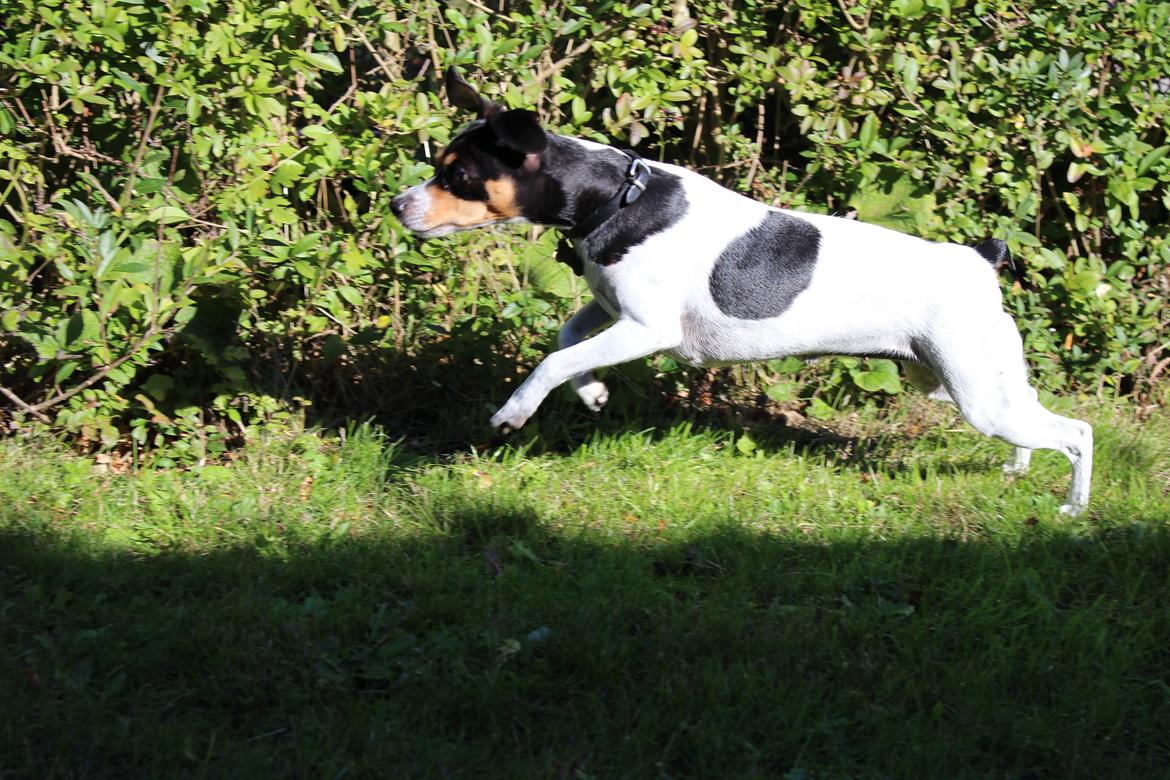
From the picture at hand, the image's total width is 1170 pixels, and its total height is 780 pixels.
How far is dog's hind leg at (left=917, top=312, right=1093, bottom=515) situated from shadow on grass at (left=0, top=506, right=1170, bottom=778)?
51 cm

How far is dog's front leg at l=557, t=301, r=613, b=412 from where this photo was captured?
4641 millimetres

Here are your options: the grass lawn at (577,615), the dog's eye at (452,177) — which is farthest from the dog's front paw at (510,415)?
the dog's eye at (452,177)

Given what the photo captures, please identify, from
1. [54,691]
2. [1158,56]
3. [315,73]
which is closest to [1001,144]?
[1158,56]

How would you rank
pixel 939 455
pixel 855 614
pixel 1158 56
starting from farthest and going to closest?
pixel 1158 56 < pixel 939 455 < pixel 855 614

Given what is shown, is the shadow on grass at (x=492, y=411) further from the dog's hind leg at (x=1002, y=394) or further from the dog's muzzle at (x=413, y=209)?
the dog's muzzle at (x=413, y=209)

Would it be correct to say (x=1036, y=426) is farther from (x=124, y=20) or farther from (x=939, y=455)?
(x=124, y=20)

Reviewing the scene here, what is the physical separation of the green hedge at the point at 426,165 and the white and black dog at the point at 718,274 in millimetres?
→ 693

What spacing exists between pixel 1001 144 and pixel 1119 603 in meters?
2.59

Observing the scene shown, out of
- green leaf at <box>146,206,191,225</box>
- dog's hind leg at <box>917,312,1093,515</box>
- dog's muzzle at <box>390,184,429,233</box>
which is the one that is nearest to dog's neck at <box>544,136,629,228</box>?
dog's muzzle at <box>390,184,429,233</box>

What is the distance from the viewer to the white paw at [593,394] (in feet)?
15.3

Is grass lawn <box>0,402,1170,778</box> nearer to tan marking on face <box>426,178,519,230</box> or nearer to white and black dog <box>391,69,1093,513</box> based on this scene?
white and black dog <box>391,69,1093,513</box>

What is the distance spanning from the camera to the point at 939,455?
5.05 m

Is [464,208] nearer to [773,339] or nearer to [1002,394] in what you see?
[773,339]

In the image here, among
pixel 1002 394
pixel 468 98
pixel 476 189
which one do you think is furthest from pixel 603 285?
pixel 1002 394
